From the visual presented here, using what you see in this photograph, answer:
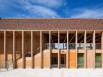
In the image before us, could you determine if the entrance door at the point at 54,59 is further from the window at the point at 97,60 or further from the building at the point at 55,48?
the window at the point at 97,60

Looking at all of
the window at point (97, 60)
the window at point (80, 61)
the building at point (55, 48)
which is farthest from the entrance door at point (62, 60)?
the window at point (97, 60)

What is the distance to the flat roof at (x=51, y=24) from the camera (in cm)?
2634

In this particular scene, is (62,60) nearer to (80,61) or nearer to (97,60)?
(80,61)

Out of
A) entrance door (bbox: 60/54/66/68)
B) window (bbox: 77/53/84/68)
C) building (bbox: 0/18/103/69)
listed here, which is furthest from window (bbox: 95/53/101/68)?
entrance door (bbox: 60/54/66/68)

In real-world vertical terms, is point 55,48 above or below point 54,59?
above

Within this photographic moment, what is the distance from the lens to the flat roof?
1037 inches

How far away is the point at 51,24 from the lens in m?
27.2

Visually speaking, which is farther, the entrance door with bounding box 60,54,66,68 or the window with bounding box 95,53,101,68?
the entrance door with bounding box 60,54,66,68

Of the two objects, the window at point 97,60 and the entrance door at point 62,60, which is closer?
the window at point 97,60

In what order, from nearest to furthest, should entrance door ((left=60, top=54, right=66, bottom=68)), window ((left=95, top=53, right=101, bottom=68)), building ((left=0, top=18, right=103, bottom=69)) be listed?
building ((left=0, top=18, right=103, bottom=69))
window ((left=95, top=53, right=101, bottom=68))
entrance door ((left=60, top=54, right=66, bottom=68))

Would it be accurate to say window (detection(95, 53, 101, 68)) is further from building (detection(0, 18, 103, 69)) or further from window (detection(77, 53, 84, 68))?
window (detection(77, 53, 84, 68))

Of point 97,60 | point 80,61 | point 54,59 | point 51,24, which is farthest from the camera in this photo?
point 51,24

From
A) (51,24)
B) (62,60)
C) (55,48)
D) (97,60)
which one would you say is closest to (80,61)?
(97,60)

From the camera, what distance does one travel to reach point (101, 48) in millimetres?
26609
